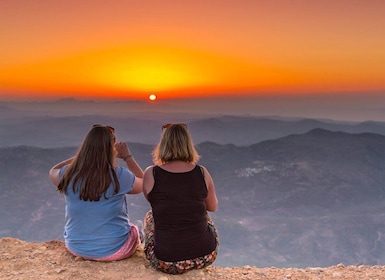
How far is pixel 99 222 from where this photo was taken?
4.23 m

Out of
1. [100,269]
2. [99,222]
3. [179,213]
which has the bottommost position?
[100,269]

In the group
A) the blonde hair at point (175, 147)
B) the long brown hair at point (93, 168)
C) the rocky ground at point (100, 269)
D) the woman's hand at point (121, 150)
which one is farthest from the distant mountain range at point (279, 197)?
the blonde hair at point (175, 147)

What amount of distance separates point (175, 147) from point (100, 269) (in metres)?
1.55

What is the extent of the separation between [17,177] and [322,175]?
4028 inches

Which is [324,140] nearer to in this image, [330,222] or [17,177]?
[330,222]

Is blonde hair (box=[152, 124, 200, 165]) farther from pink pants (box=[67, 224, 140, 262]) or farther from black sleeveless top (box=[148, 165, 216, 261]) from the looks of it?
pink pants (box=[67, 224, 140, 262])

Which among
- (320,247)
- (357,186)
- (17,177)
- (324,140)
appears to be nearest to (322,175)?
(357,186)

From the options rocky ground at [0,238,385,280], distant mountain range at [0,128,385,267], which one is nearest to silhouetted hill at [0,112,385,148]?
distant mountain range at [0,128,385,267]

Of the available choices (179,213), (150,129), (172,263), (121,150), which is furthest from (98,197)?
(150,129)

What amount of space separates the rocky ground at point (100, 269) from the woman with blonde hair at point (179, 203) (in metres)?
0.21

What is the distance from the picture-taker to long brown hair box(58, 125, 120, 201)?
3.95 m

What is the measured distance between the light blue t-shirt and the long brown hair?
0.27 feet

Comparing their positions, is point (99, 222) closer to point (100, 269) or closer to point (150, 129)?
point (100, 269)

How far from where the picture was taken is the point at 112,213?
4254 mm
